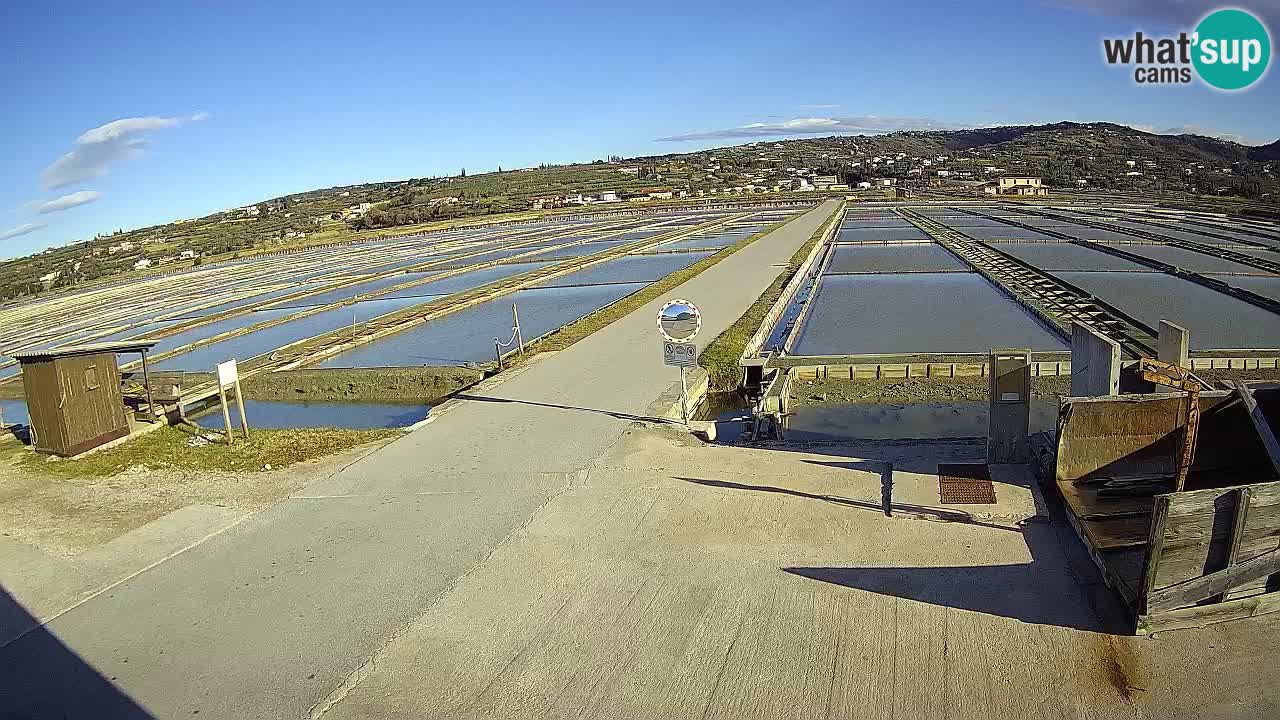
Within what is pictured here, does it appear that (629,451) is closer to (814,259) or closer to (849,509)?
(849,509)

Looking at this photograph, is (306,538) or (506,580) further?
(306,538)

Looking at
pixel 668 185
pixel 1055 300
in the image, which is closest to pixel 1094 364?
pixel 1055 300

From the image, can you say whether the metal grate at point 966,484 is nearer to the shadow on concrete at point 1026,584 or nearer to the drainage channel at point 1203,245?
the shadow on concrete at point 1026,584

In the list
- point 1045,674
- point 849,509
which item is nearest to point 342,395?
point 849,509

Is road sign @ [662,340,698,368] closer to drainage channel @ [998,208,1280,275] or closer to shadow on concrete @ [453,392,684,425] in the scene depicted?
shadow on concrete @ [453,392,684,425]

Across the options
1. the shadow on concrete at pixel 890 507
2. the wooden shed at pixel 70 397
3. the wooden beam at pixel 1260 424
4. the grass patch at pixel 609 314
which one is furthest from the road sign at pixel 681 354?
the wooden shed at pixel 70 397

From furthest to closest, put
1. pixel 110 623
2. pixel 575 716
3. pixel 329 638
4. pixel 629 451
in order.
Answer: pixel 629 451
pixel 110 623
pixel 329 638
pixel 575 716

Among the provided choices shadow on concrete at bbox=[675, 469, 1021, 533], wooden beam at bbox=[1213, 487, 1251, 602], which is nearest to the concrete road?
shadow on concrete at bbox=[675, 469, 1021, 533]
